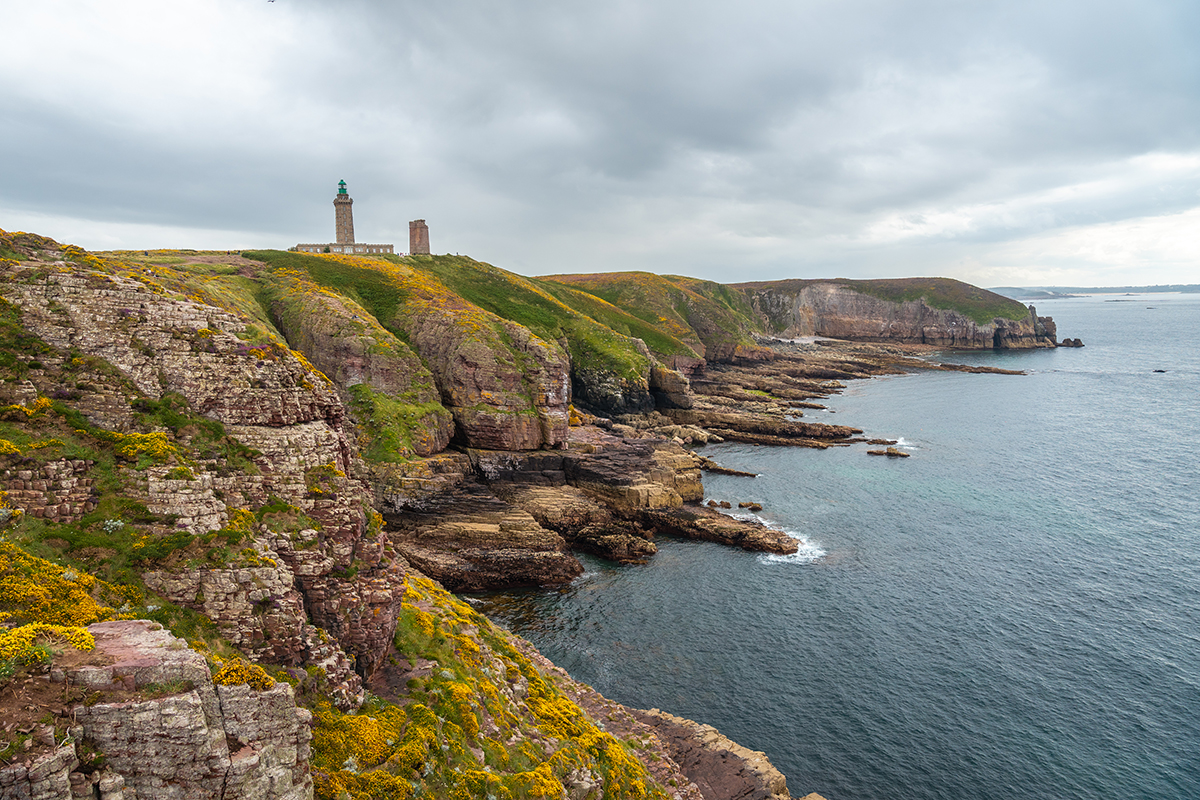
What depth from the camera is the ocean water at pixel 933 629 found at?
109ft

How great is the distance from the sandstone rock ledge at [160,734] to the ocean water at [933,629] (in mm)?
27196

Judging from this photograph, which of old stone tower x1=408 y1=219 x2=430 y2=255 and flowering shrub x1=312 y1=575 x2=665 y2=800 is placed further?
old stone tower x1=408 y1=219 x2=430 y2=255

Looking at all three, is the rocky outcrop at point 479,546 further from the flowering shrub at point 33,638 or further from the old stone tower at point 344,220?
the old stone tower at point 344,220

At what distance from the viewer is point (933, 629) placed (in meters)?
44.9

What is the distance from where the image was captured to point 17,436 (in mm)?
16734

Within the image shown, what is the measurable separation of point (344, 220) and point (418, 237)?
18.6 meters

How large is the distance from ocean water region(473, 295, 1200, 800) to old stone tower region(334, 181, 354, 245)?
3029 inches

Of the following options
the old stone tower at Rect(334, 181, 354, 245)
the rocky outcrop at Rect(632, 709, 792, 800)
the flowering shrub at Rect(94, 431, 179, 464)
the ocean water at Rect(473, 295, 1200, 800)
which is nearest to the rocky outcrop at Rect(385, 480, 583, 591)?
the ocean water at Rect(473, 295, 1200, 800)

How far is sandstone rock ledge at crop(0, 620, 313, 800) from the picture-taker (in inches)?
468

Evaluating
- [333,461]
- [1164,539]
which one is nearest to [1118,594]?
[1164,539]

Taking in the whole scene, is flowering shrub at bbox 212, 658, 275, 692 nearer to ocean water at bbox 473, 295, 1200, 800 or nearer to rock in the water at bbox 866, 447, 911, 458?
ocean water at bbox 473, 295, 1200, 800

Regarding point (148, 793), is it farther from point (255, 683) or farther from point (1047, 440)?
point (1047, 440)

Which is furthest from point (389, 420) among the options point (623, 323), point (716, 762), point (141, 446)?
point (623, 323)

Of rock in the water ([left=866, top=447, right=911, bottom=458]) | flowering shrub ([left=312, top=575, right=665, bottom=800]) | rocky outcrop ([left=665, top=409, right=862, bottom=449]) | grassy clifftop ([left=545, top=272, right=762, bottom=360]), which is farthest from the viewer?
grassy clifftop ([left=545, top=272, right=762, bottom=360])
